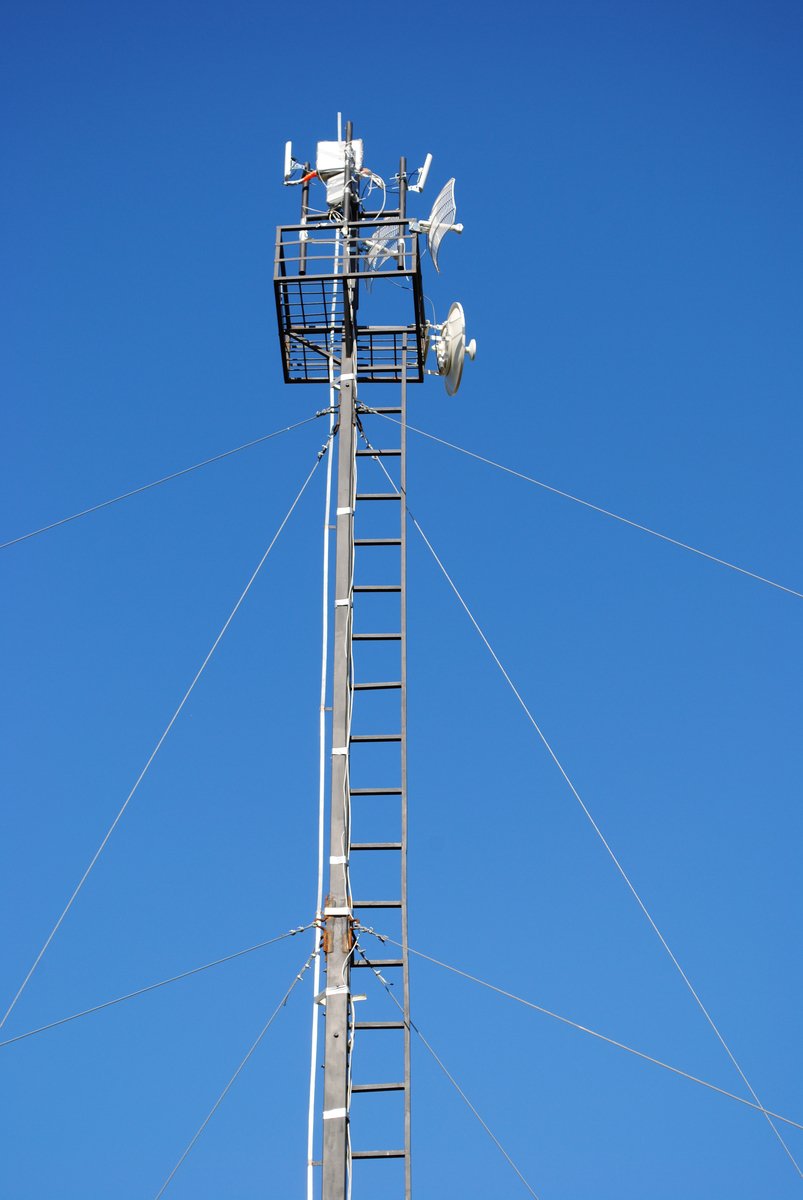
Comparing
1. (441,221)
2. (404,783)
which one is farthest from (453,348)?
(404,783)

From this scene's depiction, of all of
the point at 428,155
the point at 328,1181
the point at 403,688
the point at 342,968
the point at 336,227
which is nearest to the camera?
the point at 328,1181

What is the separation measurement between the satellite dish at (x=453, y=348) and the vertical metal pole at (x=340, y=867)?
49.7 inches

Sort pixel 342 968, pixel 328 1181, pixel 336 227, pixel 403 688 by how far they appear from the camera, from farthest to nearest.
A: pixel 336 227 < pixel 403 688 < pixel 342 968 < pixel 328 1181

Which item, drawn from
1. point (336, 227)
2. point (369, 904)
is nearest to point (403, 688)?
point (369, 904)

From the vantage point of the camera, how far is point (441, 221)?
13.6 metres

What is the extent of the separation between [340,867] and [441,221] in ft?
20.5

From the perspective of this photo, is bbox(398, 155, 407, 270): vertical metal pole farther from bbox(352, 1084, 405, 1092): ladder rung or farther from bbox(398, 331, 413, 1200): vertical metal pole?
bbox(352, 1084, 405, 1092): ladder rung

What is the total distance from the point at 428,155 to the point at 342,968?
7965 mm

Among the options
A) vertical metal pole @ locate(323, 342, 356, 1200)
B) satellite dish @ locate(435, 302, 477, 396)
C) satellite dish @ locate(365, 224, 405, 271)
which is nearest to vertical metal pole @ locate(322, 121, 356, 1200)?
vertical metal pole @ locate(323, 342, 356, 1200)

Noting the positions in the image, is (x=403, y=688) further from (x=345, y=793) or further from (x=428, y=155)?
(x=428, y=155)

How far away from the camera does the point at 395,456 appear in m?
13.6

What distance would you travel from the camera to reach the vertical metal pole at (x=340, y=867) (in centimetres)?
1046

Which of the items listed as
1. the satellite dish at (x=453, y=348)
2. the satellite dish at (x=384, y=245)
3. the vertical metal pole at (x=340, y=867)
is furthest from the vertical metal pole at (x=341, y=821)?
the satellite dish at (x=453, y=348)

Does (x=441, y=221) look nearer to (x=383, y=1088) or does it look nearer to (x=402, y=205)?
(x=402, y=205)
